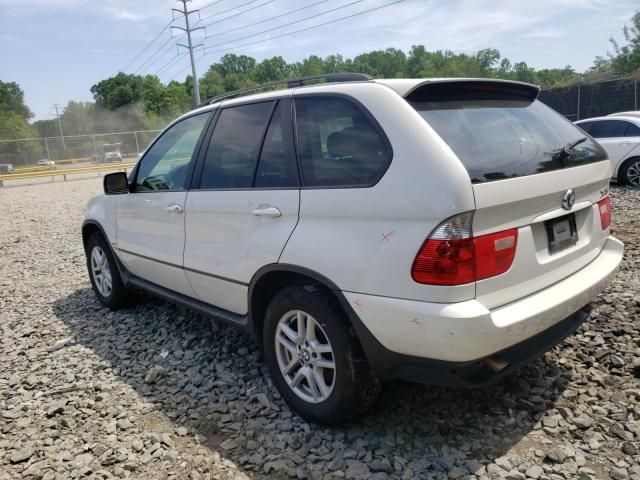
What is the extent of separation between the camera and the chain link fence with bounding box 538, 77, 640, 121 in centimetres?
2270

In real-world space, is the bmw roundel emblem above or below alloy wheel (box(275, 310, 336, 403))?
above

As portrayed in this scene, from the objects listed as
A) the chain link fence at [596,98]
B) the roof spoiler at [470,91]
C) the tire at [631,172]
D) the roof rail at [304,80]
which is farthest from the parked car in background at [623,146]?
the chain link fence at [596,98]

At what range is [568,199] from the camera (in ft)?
8.12

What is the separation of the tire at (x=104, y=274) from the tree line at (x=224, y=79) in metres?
38.0

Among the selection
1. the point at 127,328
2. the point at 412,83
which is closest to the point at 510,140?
the point at 412,83

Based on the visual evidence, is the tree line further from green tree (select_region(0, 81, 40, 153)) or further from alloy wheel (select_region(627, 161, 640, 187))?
alloy wheel (select_region(627, 161, 640, 187))

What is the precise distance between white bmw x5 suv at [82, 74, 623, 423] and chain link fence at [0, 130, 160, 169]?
35.2 meters

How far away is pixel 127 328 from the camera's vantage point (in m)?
4.42

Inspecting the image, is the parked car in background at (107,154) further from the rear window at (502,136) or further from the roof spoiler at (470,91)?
the rear window at (502,136)

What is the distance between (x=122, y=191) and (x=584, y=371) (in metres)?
3.81

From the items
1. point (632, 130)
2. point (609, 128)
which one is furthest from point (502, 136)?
point (609, 128)

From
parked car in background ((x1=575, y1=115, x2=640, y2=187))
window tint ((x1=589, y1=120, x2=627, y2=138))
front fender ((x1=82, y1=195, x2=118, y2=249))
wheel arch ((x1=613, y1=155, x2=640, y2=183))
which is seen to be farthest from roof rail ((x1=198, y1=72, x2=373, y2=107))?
window tint ((x1=589, y1=120, x2=627, y2=138))

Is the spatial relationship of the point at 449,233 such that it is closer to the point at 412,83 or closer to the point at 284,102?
the point at 412,83

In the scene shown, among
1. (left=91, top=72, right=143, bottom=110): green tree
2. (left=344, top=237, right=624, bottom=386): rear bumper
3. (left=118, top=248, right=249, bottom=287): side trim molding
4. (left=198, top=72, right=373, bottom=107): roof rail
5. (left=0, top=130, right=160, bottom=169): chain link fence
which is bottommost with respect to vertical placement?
(left=344, top=237, right=624, bottom=386): rear bumper
